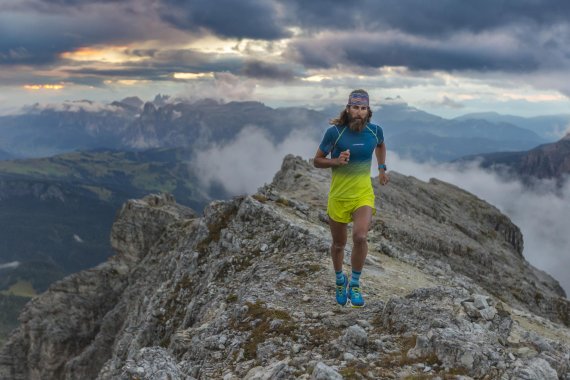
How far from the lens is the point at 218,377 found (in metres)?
13.2

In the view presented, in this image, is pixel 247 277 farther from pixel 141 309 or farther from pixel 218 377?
pixel 141 309

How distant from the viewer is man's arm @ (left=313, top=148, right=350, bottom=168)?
13.6m

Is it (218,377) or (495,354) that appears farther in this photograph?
(218,377)

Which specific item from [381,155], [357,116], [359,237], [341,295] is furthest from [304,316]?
[357,116]

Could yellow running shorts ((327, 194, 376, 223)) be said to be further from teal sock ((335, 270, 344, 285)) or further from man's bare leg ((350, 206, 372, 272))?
teal sock ((335, 270, 344, 285))

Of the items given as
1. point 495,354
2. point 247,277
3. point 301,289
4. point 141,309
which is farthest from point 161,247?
point 495,354

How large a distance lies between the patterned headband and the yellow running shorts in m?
2.92

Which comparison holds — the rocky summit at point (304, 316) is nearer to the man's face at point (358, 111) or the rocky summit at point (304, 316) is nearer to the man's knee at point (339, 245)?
the man's knee at point (339, 245)

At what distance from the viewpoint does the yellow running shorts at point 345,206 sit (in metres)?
14.4

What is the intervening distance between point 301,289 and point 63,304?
63819 mm

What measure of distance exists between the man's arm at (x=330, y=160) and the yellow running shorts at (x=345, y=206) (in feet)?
4.39

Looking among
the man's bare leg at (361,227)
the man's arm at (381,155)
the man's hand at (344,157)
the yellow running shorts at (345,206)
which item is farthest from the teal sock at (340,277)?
the man's hand at (344,157)

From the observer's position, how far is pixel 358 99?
14008 millimetres

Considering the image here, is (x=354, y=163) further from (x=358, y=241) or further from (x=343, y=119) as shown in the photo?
(x=358, y=241)
